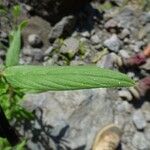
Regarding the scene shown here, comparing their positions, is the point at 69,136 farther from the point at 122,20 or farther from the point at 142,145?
the point at 122,20

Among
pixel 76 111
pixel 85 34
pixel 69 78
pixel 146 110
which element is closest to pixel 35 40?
pixel 85 34

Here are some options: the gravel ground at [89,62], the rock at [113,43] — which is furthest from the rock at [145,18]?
the rock at [113,43]

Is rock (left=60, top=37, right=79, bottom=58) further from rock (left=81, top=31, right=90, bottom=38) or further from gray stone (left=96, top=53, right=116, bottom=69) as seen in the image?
gray stone (left=96, top=53, right=116, bottom=69)

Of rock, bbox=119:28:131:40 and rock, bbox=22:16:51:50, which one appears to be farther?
rock, bbox=119:28:131:40

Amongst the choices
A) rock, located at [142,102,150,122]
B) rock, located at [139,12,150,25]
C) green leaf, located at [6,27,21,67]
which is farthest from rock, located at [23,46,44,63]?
green leaf, located at [6,27,21,67]

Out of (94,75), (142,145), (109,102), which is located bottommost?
(142,145)

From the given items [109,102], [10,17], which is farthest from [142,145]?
[10,17]
